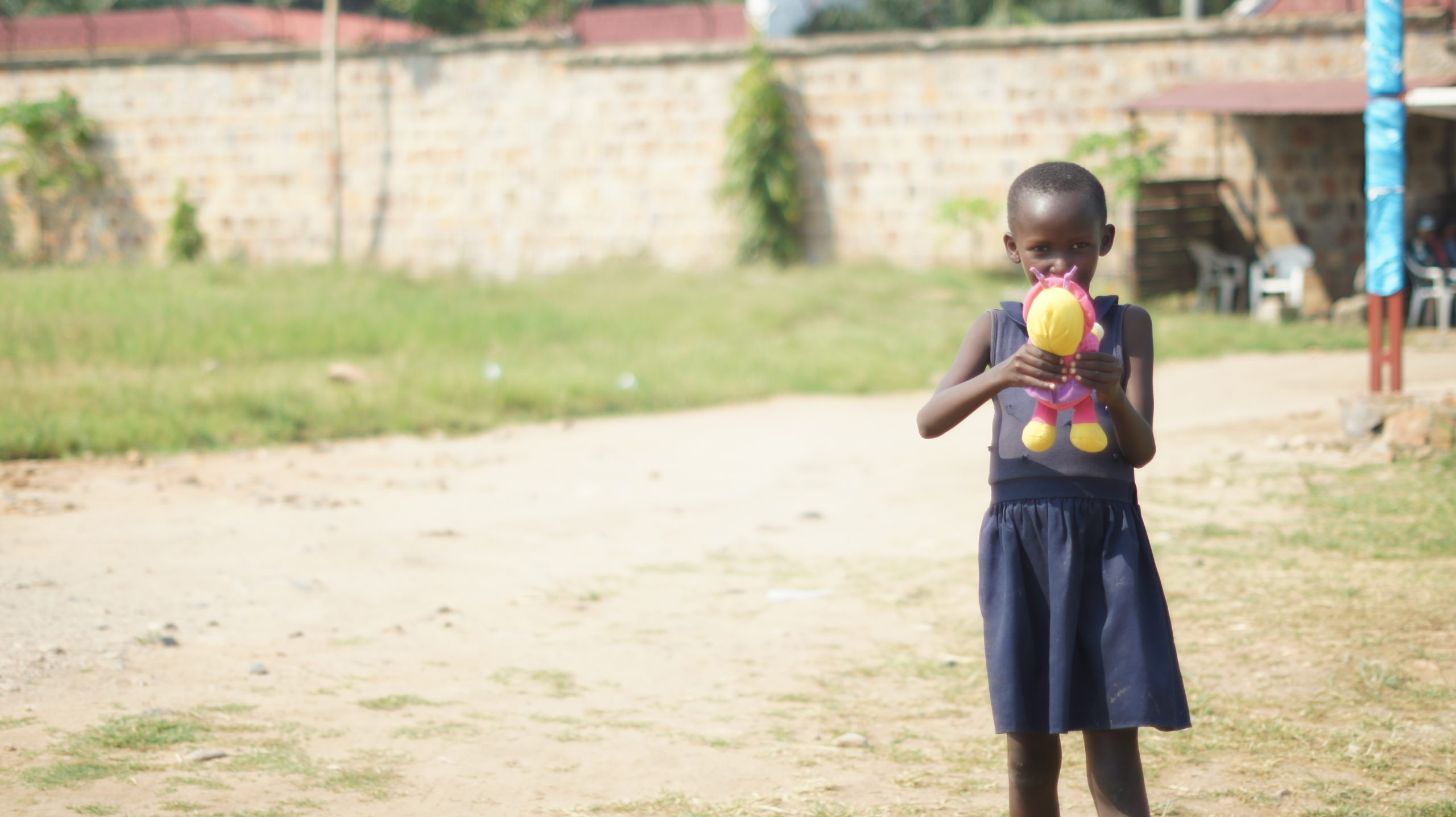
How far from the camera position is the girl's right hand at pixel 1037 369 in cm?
210

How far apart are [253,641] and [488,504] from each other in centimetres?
230

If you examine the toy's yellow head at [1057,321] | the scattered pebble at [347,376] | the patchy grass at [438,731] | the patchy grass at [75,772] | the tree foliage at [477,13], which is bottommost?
the patchy grass at [438,731]

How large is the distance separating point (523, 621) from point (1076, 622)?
8.20 feet

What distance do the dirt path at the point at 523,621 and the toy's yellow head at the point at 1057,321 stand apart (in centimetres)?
121

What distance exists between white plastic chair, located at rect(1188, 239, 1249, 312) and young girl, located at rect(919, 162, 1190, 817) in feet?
38.7

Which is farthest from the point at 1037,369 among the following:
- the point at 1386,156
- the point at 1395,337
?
→ the point at 1395,337

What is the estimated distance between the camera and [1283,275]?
13.4 m

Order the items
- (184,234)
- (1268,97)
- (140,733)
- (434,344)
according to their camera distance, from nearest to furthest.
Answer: (140,733) < (434,344) < (1268,97) < (184,234)

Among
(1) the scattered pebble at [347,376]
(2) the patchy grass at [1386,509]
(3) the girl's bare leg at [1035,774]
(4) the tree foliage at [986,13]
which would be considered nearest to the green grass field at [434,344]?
(1) the scattered pebble at [347,376]

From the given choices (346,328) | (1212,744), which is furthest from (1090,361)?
(346,328)

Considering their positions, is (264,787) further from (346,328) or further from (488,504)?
(346,328)

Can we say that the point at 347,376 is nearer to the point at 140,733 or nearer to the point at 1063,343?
the point at 140,733

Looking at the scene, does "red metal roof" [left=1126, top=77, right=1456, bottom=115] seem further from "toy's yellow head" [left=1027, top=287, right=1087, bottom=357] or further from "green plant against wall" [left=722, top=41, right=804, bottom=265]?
"toy's yellow head" [left=1027, top=287, right=1087, bottom=357]

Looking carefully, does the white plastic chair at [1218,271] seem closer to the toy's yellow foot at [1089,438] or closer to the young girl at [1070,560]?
the young girl at [1070,560]
